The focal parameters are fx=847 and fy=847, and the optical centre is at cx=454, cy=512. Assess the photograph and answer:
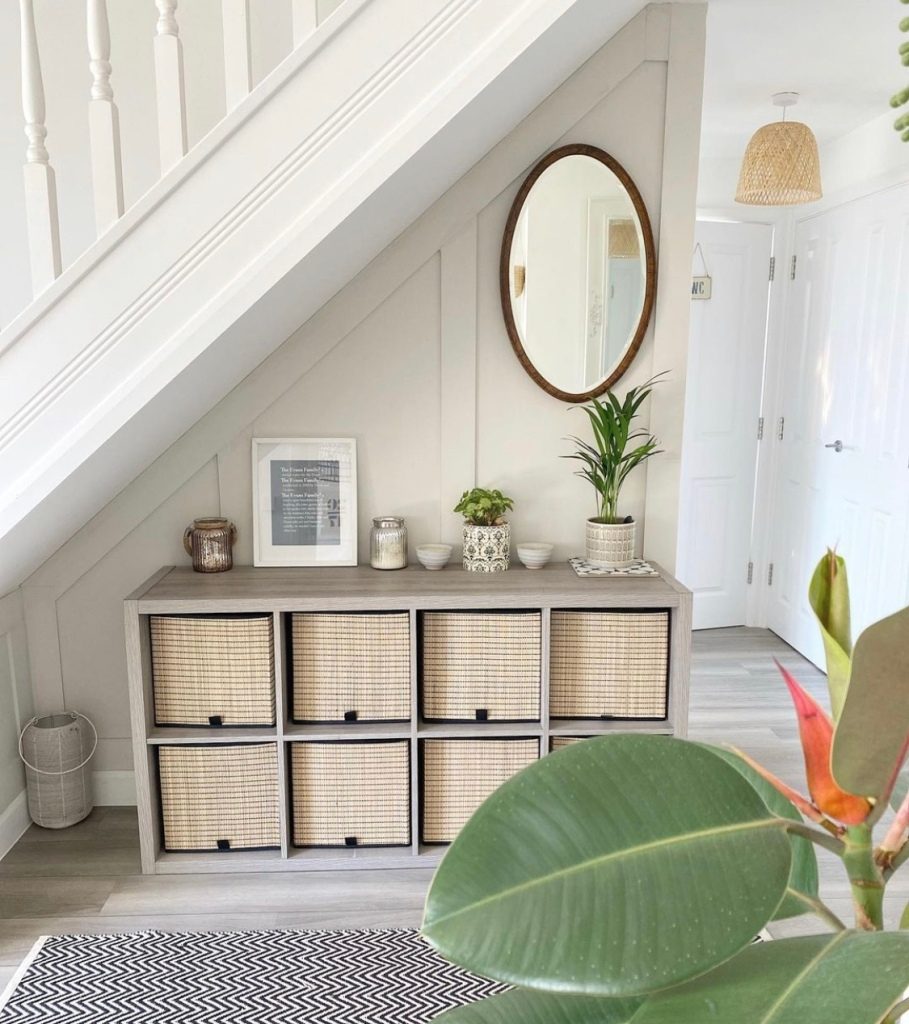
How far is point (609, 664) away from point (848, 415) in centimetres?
202

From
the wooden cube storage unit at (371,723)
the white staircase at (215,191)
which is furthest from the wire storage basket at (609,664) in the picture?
the white staircase at (215,191)

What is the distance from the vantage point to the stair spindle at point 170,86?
1.54 m

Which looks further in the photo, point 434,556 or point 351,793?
point 434,556

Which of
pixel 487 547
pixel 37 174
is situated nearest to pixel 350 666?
pixel 487 547

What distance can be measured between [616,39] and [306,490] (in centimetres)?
146

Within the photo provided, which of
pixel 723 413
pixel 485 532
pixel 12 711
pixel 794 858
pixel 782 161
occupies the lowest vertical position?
pixel 12 711

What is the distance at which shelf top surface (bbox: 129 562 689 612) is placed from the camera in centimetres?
208

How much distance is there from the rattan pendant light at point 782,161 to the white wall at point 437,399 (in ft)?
2.72

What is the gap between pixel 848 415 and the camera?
11.7 feet

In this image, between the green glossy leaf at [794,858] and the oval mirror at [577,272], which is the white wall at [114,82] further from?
the green glossy leaf at [794,858]

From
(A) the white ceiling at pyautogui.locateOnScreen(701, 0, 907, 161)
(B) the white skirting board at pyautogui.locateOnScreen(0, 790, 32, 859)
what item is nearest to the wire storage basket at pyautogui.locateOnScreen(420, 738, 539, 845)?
(B) the white skirting board at pyautogui.locateOnScreen(0, 790, 32, 859)

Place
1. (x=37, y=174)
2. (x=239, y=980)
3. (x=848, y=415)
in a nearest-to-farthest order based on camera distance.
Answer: (x=37, y=174)
(x=239, y=980)
(x=848, y=415)

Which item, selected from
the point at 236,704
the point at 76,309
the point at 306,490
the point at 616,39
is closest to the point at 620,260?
the point at 616,39

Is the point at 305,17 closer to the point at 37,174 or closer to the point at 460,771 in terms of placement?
the point at 37,174
